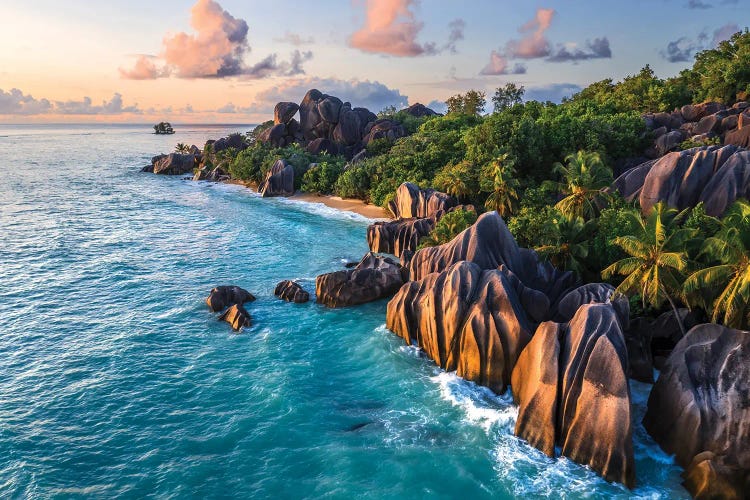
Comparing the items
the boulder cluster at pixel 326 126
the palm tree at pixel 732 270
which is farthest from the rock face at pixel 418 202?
the boulder cluster at pixel 326 126

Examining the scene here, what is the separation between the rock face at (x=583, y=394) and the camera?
19625 mm

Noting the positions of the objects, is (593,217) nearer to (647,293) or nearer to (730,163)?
(730,163)

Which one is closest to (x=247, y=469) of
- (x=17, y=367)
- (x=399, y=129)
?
(x=17, y=367)

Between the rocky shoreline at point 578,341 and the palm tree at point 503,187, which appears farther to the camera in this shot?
the palm tree at point 503,187

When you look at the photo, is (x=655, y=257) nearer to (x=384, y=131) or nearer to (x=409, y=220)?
(x=409, y=220)

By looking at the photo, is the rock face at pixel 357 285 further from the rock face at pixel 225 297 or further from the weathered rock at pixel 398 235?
the weathered rock at pixel 398 235

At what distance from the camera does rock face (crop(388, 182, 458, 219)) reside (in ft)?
174

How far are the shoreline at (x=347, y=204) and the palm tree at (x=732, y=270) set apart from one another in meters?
43.3

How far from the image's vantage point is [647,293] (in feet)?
85.5

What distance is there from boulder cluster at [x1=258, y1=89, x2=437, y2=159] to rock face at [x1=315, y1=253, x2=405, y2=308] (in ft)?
225

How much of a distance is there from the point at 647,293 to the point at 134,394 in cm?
2918

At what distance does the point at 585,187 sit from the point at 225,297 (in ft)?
97.3

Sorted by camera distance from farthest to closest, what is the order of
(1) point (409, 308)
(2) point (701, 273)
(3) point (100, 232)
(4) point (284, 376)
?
(3) point (100, 232) → (1) point (409, 308) → (4) point (284, 376) → (2) point (701, 273)

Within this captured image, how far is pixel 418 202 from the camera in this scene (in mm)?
54844
